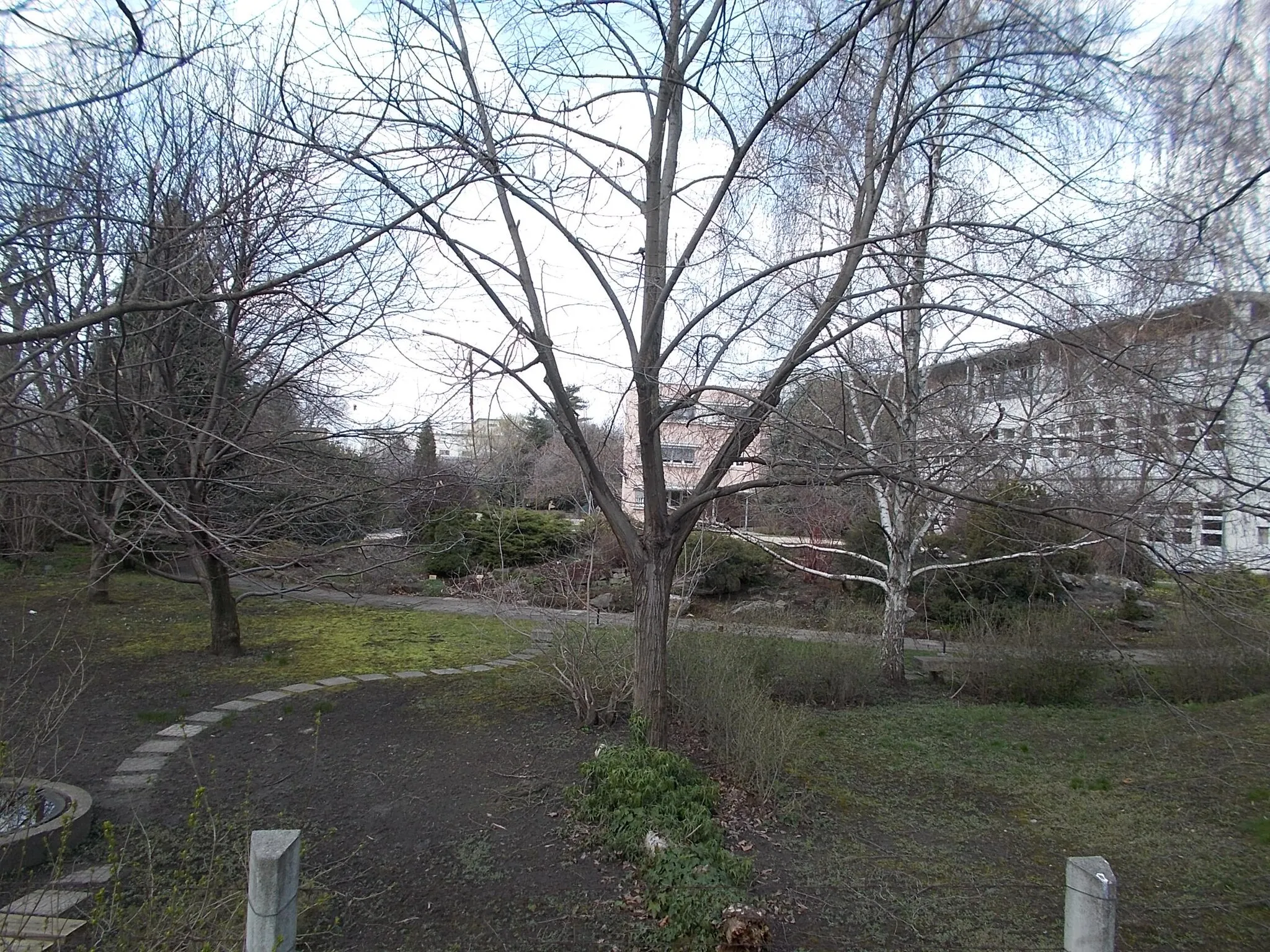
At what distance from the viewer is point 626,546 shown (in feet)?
19.3

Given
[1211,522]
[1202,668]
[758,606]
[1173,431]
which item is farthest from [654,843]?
[758,606]

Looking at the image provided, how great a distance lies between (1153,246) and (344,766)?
20.6 ft

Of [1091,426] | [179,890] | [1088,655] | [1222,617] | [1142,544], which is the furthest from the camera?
[1088,655]

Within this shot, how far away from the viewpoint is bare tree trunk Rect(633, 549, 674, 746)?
228 inches

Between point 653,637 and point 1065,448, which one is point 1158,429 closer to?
point 1065,448

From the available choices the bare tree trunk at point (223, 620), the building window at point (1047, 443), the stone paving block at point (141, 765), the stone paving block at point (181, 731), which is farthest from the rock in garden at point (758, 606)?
the stone paving block at point (141, 765)

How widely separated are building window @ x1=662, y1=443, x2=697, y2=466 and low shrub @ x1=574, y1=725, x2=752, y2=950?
9.38ft

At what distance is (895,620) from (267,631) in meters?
8.58

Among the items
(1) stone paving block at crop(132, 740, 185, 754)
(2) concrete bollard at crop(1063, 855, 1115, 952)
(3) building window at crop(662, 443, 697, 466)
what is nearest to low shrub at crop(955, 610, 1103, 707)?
(3) building window at crop(662, 443, 697, 466)

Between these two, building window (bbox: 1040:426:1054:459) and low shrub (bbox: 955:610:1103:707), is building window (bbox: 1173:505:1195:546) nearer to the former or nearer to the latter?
building window (bbox: 1040:426:1054:459)

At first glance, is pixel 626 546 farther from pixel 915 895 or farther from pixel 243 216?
pixel 243 216

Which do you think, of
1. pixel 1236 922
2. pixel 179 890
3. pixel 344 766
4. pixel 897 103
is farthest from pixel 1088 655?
pixel 179 890

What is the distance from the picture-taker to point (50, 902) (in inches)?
140

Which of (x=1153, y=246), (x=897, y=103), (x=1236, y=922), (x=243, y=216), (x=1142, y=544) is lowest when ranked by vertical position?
(x=1236, y=922)
